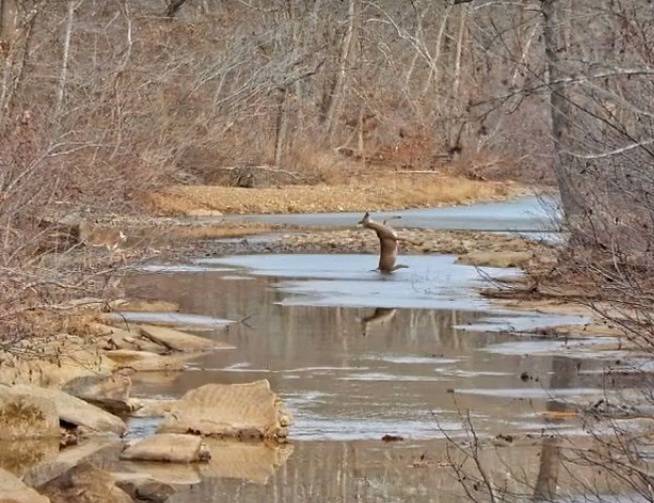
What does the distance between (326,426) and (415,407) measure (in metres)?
1.12

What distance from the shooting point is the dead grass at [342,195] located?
39.3m

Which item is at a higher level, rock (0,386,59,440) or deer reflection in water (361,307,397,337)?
rock (0,386,59,440)

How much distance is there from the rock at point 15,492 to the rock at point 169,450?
1.49 meters

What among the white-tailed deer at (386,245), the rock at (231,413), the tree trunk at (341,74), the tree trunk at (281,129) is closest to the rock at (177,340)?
the rock at (231,413)

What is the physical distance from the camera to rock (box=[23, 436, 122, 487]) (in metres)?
10.8

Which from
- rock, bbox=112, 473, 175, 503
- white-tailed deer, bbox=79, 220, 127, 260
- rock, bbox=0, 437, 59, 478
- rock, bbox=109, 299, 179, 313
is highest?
white-tailed deer, bbox=79, 220, 127, 260

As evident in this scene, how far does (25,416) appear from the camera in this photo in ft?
39.3

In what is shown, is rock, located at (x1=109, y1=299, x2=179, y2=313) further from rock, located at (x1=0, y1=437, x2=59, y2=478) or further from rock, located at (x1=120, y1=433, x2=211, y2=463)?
rock, located at (x1=120, y1=433, x2=211, y2=463)

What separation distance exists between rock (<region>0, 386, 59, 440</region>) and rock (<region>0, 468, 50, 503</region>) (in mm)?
1929

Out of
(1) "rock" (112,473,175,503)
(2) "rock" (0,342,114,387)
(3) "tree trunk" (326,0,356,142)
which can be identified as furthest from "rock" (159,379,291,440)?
(3) "tree trunk" (326,0,356,142)

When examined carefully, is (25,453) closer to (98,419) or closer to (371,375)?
(98,419)

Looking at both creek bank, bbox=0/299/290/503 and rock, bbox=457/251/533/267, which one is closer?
creek bank, bbox=0/299/290/503

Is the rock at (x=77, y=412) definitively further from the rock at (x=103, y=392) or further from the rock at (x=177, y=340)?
the rock at (x=177, y=340)

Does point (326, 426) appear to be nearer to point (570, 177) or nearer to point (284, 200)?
point (570, 177)
